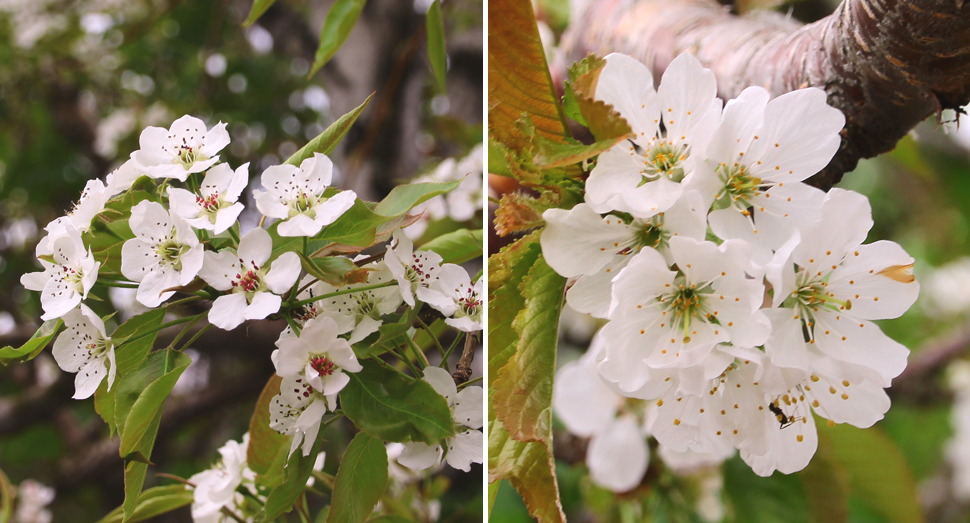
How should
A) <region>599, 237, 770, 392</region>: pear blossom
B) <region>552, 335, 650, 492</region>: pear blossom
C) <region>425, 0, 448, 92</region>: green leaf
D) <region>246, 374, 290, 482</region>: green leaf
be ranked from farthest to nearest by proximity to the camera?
1. <region>552, 335, 650, 492</region>: pear blossom
2. <region>425, 0, 448, 92</region>: green leaf
3. <region>246, 374, 290, 482</region>: green leaf
4. <region>599, 237, 770, 392</region>: pear blossom

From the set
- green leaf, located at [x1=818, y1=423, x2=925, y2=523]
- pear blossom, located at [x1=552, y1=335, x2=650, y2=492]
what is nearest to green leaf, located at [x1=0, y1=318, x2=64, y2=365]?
pear blossom, located at [x1=552, y1=335, x2=650, y2=492]

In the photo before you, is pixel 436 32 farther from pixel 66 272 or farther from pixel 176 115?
pixel 176 115

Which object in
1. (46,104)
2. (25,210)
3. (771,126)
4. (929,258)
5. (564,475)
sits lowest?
(929,258)

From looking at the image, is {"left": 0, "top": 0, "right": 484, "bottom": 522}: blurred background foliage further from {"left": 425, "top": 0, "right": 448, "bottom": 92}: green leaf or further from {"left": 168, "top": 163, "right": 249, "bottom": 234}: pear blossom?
{"left": 168, "top": 163, "right": 249, "bottom": 234}: pear blossom

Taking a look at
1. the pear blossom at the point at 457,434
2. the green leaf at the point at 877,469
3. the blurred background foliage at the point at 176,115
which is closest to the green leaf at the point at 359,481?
the pear blossom at the point at 457,434

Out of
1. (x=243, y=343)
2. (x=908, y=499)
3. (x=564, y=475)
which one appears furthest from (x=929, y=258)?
(x=243, y=343)

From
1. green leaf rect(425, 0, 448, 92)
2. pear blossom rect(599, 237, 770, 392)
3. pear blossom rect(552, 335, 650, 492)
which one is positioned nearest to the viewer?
pear blossom rect(599, 237, 770, 392)

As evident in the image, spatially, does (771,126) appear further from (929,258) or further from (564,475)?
(929,258)
